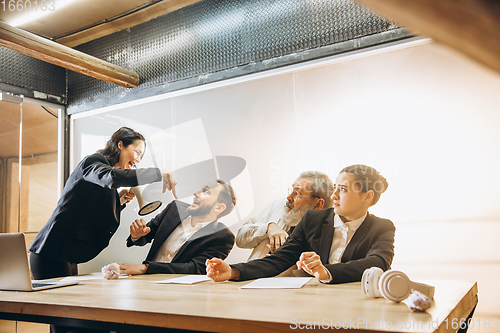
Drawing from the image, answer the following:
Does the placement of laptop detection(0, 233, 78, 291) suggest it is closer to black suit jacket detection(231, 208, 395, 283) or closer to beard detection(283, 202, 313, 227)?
black suit jacket detection(231, 208, 395, 283)

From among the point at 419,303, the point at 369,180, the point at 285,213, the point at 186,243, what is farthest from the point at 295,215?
the point at 419,303

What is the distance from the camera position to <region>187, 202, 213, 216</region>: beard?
3.57 metres

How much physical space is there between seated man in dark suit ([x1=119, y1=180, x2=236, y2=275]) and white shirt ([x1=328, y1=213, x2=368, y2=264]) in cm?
105

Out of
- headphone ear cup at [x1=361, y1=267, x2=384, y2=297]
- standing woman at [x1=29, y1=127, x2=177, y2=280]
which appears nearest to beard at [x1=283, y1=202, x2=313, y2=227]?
standing woman at [x1=29, y1=127, x2=177, y2=280]

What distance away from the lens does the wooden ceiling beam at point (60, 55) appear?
124 inches

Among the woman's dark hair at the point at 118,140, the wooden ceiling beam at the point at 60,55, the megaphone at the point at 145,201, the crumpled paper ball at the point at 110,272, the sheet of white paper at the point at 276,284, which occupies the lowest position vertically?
the crumpled paper ball at the point at 110,272

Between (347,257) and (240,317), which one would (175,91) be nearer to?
(347,257)

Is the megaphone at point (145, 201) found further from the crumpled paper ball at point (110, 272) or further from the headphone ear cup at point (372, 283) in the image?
the headphone ear cup at point (372, 283)

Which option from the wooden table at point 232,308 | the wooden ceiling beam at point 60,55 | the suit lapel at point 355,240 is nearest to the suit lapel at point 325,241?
the suit lapel at point 355,240

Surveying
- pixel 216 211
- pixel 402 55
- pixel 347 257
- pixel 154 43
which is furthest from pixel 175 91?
pixel 347 257

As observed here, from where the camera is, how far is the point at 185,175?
147 inches

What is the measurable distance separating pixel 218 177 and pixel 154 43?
5.85ft

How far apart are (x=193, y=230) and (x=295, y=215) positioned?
3.40 ft

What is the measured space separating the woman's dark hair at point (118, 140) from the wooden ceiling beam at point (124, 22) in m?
1.23
